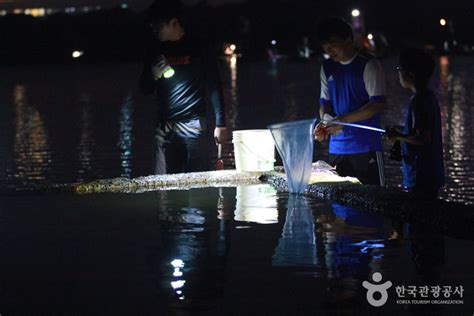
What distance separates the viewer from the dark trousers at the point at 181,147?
404 inches

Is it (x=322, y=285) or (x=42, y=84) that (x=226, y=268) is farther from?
(x=42, y=84)

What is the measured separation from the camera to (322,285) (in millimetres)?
6141

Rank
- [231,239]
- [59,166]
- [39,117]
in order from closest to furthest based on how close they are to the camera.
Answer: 1. [231,239]
2. [59,166]
3. [39,117]

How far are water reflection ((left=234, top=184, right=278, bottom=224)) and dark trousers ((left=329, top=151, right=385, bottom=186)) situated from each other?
62cm

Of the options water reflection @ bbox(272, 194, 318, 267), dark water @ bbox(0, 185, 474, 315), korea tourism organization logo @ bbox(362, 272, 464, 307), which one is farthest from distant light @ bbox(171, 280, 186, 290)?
korea tourism organization logo @ bbox(362, 272, 464, 307)

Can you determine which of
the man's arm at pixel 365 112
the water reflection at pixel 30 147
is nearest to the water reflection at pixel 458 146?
the man's arm at pixel 365 112

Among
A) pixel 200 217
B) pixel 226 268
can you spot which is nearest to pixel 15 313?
pixel 226 268

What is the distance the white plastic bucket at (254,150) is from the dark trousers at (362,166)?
4.94ft

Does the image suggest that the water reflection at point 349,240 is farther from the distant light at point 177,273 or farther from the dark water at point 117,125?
the dark water at point 117,125

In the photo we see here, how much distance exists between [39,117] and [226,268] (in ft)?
67.6

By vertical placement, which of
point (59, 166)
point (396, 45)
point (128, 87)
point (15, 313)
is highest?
point (396, 45)

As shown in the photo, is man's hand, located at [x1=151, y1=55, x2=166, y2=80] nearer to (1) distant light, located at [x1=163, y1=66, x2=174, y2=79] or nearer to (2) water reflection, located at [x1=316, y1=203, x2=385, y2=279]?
(1) distant light, located at [x1=163, y1=66, x2=174, y2=79]

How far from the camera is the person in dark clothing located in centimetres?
→ 1007

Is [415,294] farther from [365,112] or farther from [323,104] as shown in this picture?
[323,104]
